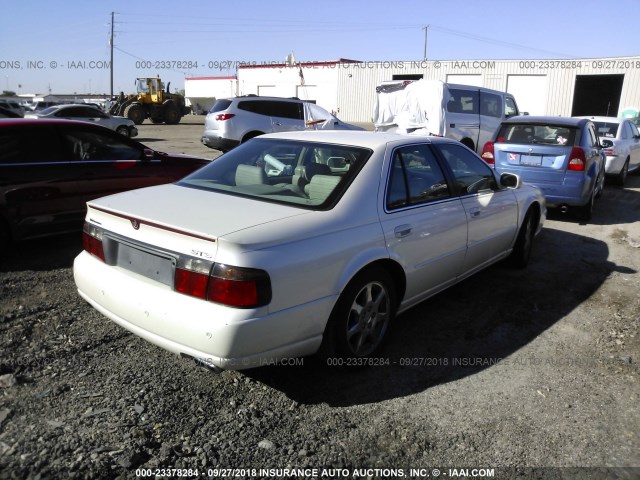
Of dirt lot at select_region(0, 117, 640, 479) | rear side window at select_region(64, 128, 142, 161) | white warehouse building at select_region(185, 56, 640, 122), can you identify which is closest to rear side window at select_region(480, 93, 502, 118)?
Answer: dirt lot at select_region(0, 117, 640, 479)

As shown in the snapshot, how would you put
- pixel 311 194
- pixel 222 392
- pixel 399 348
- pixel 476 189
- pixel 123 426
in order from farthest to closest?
pixel 476 189 < pixel 399 348 < pixel 311 194 < pixel 222 392 < pixel 123 426

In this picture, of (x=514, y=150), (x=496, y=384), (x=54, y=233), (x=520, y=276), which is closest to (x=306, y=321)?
(x=496, y=384)

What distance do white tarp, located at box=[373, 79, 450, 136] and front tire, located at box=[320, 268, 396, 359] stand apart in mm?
9032

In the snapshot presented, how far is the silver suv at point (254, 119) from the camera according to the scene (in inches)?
561

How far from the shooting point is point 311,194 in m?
3.32

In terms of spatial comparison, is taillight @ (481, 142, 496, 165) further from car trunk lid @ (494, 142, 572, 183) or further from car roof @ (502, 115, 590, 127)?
car roof @ (502, 115, 590, 127)

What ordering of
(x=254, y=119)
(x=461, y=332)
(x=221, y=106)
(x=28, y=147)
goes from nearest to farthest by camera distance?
1. (x=461, y=332)
2. (x=28, y=147)
3. (x=254, y=119)
4. (x=221, y=106)

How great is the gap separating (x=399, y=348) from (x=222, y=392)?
1359 mm

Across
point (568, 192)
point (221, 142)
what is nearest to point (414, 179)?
point (568, 192)

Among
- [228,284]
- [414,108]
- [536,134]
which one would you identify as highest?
[414,108]

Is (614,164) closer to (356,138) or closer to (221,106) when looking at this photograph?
(356,138)

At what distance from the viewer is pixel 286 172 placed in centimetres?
375

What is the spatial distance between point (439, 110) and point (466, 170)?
788 cm

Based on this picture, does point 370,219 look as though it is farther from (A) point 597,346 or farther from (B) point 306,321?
(A) point 597,346
